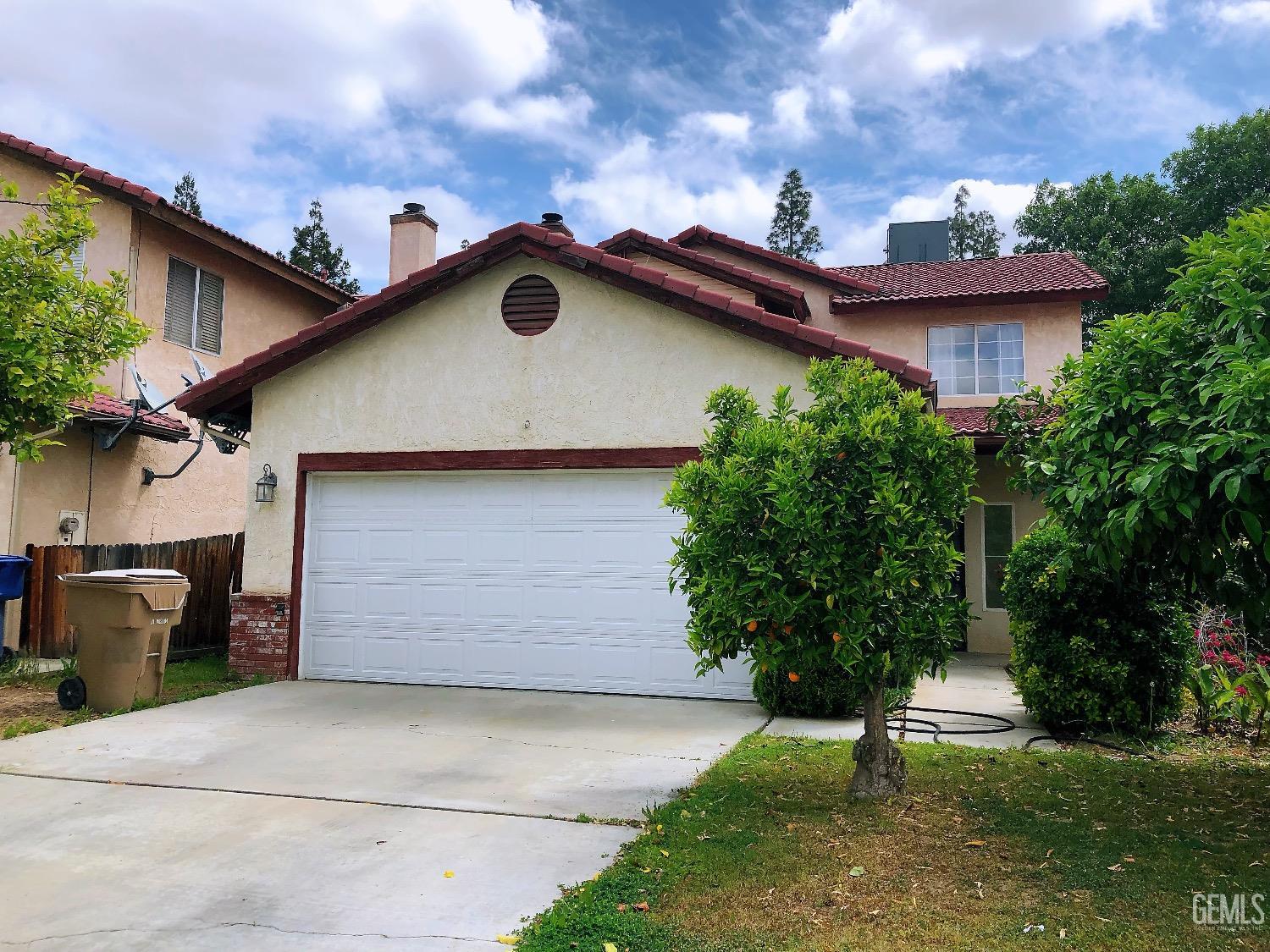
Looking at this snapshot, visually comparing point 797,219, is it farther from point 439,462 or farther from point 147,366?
point 439,462

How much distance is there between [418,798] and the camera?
6148 mm

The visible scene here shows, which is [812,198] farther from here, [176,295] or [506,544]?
[506,544]

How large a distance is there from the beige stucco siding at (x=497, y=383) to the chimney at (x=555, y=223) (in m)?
2.54

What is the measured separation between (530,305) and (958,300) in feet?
29.6

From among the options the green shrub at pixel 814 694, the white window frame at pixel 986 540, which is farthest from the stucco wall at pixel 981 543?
the green shrub at pixel 814 694

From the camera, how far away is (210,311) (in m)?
16.7

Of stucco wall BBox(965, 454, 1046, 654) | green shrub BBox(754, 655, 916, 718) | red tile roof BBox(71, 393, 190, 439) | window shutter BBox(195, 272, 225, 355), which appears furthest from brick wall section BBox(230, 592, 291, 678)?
stucco wall BBox(965, 454, 1046, 654)

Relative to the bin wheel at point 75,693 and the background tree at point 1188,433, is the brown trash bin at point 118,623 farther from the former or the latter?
the background tree at point 1188,433

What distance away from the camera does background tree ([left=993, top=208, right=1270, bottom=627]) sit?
14.1ft

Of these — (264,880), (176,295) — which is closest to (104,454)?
(176,295)

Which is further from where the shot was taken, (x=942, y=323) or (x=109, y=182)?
(x=942, y=323)

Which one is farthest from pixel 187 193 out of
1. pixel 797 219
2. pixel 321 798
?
pixel 321 798

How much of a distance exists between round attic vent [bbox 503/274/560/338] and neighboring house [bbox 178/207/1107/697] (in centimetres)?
2

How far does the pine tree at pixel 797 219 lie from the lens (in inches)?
1709
